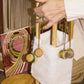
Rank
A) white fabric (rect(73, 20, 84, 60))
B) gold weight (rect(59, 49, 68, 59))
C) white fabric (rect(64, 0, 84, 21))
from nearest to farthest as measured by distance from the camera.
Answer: white fabric (rect(64, 0, 84, 21)) < gold weight (rect(59, 49, 68, 59)) < white fabric (rect(73, 20, 84, 60))

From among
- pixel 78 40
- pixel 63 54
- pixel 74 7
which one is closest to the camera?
pixel 74 7

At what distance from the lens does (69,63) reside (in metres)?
0.86

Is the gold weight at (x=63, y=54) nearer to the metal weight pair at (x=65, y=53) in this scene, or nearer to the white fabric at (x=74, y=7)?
the metal weight pair at (x=65, y=53)

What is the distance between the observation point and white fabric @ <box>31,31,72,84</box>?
0.79m

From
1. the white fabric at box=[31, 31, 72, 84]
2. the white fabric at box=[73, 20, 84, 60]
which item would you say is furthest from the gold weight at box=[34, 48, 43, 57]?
the white fabric at box=[73, 20, 84, 60]

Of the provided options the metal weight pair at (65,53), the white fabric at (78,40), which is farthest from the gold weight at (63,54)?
the white fabric at (78,40)

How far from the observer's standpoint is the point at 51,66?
80 centimetres

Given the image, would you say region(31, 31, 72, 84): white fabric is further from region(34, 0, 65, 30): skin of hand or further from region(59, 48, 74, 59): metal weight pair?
region(34, 0, 65, 30): skin of hand

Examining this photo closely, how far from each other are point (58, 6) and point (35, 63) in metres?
0.35

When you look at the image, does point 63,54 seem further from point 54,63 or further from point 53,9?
point 53,9

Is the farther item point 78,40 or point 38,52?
point 78,40

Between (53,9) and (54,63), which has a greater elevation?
(53,9)

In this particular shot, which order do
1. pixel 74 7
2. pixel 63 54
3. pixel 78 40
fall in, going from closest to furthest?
pixel 74 7 < pixel 63 54 < pixel 78 40

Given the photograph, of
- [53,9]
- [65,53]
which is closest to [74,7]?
[53,9]
